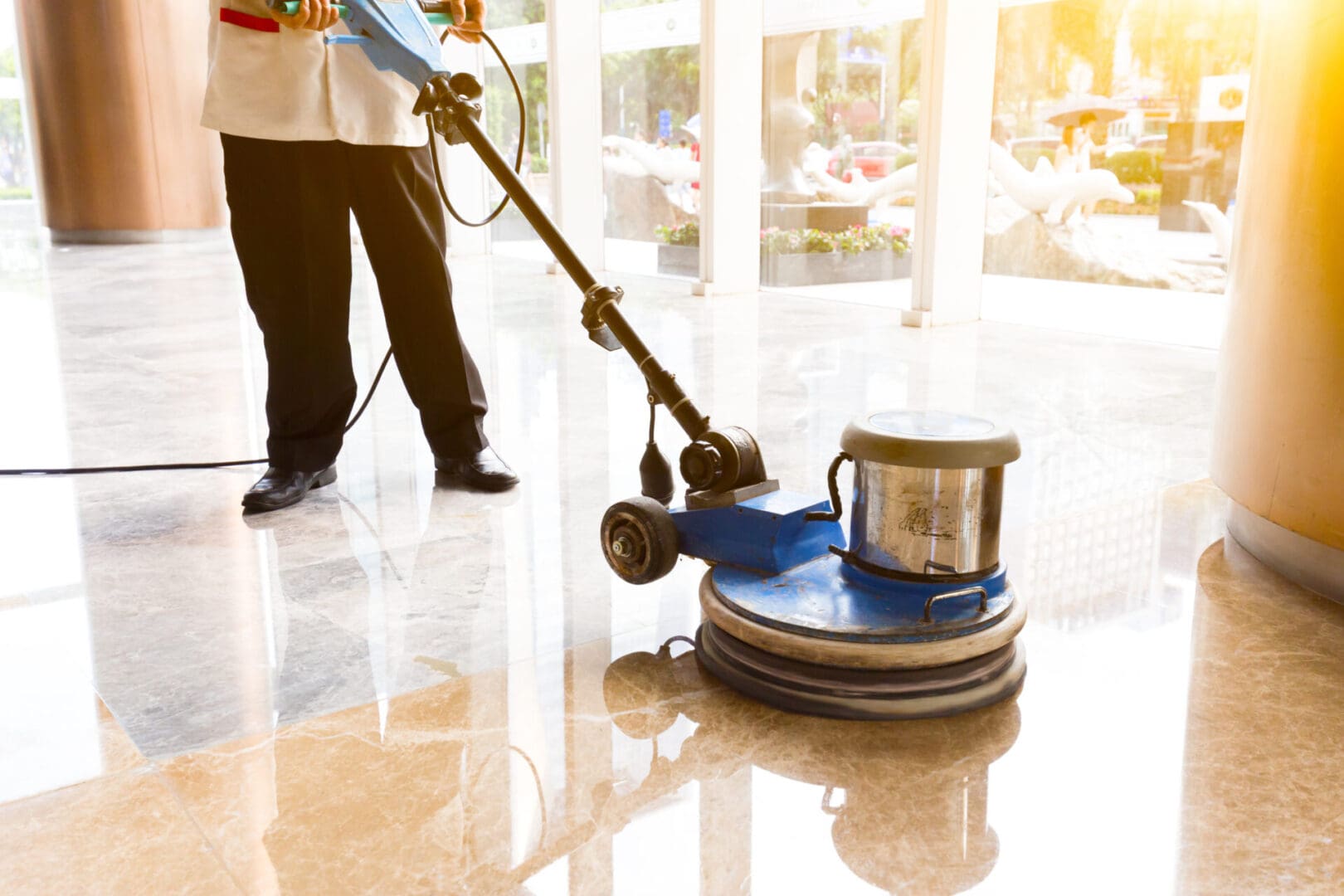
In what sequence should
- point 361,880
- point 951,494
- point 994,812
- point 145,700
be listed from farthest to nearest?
point 145,700, point 951,494, point 994,812, point 361,880

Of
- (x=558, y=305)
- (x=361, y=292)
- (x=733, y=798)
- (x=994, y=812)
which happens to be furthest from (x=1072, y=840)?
(x=361, y=292)

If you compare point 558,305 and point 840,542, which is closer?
point 840,542

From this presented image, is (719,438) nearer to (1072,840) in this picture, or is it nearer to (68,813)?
(1072,840)

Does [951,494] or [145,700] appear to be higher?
[951,494]

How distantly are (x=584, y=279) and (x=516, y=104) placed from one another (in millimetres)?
7034

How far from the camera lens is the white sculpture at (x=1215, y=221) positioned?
466cm

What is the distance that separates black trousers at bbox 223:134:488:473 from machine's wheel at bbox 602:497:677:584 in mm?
925

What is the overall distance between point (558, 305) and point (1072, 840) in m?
4.83

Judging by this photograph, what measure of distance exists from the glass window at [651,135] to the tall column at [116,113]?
17.3 ft

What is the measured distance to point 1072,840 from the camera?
4.08ft

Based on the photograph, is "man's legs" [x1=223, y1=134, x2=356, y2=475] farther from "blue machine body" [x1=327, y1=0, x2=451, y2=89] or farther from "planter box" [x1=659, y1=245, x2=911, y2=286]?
"planter box" [x1=659, y1=245, x2=911, y2=286]

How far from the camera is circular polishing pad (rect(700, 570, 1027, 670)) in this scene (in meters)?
1.44

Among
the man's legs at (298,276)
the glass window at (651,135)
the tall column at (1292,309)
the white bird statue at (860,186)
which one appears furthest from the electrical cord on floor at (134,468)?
the glass window at (651,135)

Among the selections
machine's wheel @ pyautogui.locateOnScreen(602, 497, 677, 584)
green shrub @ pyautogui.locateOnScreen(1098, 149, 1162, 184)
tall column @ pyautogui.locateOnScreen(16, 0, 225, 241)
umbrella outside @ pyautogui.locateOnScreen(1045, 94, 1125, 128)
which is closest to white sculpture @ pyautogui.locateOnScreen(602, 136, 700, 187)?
umbrella outside @ pyautogui.locateOnScreen(1045, 94, 1125, 128)
